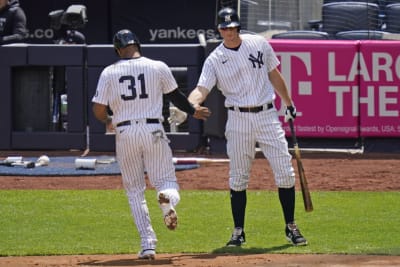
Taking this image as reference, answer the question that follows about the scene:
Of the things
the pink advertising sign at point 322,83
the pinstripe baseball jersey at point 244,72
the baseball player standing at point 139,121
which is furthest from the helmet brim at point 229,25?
the pink advertising sign at point 322,83

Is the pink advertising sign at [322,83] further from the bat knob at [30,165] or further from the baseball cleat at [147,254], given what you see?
the baseball cleat at [147,254]

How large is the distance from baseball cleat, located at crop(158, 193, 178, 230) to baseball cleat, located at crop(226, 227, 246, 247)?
36.6 inches

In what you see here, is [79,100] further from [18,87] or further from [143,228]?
[143,228]

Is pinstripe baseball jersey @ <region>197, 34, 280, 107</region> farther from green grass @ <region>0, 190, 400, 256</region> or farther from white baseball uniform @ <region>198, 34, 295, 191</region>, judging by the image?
green grass @ <region>0, 190, 400, 256</region>

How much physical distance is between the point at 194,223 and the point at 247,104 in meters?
1.73

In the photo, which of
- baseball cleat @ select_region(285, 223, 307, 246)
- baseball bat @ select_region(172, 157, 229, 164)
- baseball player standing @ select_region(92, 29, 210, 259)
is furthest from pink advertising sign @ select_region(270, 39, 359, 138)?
baseball player standing @ select_region(92, 29, 210, 259)

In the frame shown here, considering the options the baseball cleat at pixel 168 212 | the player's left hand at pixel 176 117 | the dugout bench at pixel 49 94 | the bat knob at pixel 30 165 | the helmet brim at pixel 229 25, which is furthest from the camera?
the dugout bench at pixel 49 94

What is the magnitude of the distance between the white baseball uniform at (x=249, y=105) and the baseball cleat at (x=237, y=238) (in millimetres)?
402

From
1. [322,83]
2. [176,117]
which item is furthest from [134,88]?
[322,83]

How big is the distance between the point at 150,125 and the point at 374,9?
29.0 feet

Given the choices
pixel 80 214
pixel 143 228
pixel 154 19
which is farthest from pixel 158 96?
pixel 154 19

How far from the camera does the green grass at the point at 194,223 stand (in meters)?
8.39

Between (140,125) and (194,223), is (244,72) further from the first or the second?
(194,223)

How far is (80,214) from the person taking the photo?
10234mm
